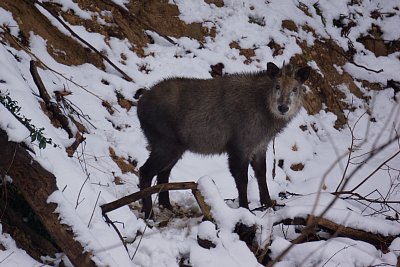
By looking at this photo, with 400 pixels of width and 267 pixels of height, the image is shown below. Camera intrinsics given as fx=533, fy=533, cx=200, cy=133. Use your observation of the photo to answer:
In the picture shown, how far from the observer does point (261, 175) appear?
5613mm

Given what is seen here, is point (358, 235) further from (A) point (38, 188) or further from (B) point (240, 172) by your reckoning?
(A) point (38, 188)

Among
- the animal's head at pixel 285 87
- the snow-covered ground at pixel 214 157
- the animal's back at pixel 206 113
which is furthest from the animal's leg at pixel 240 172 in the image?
the animal's head at pixel 285 87

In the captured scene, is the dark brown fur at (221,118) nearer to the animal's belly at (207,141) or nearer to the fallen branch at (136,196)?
the animal's belly at (207,141)

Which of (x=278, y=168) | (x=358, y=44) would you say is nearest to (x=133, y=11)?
(x=278, y=168)

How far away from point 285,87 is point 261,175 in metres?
0.96

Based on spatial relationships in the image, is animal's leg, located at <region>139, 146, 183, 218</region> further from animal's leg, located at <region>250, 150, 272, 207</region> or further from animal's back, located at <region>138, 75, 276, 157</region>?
animal's leg, located at <region>250, 150, 272, 207</region>

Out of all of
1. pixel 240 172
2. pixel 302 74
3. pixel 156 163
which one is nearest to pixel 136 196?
pixel 156 163

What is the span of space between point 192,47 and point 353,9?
4225mm

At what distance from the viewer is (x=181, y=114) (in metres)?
5.46

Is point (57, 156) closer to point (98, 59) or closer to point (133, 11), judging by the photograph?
point (98, 59)

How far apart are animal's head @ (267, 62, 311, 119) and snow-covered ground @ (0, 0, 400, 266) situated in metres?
0.69

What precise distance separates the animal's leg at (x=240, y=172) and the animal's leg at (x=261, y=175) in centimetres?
29

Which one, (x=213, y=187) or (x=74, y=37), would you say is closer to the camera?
(x=213, y=187)

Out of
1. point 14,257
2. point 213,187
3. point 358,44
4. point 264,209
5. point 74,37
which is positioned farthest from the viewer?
point 358,44
